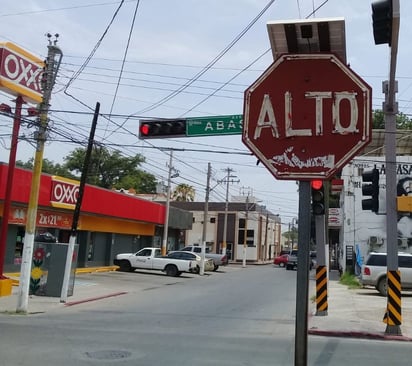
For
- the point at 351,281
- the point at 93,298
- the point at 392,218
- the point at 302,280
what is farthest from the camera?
the point at 351,281

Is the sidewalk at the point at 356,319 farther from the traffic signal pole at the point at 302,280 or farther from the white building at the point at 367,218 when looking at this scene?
the white building at the point at 367,218

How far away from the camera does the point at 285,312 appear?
17266 millimetres

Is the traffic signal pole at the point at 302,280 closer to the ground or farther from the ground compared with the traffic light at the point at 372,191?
closer to the ground

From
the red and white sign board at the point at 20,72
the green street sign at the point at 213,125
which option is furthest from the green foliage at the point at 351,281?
the red and white sign board at the point at 20,72

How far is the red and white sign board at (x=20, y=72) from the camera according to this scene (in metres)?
18.3

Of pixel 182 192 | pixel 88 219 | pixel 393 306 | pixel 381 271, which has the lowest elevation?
pixel 393 306

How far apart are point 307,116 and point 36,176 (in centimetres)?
1411

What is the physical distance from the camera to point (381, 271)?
24531mm

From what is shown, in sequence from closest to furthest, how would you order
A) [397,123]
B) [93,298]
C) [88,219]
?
[93,298]
[88,219]
[397,123]

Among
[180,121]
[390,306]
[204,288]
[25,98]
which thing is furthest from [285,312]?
[25,98]

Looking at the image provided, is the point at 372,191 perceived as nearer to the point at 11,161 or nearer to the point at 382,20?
the point at 382,20

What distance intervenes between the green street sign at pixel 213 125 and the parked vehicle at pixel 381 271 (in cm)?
1257

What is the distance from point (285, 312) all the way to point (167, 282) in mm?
13251

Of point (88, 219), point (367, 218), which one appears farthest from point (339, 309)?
point (367, 218)
